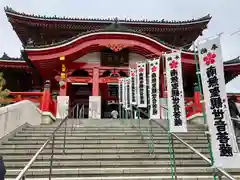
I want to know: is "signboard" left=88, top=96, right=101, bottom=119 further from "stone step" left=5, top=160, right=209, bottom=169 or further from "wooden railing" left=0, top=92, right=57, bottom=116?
"stone step" left=5, top=160, right=209, bottom=169

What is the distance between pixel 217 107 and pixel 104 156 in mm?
3308

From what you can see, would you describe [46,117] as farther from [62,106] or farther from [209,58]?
[209,58]

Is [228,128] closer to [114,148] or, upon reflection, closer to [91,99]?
[114,148]

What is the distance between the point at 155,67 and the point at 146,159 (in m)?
4.34

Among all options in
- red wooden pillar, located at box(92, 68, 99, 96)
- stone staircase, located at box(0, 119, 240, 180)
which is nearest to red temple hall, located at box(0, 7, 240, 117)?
red wooden pillar, located at box(92, 68, 99, 96)

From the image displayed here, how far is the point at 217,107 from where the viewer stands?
11.6 feet

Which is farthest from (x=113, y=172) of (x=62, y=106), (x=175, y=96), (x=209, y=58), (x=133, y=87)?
(x=62, y=106)

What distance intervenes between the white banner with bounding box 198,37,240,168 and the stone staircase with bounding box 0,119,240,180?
1.82 metres

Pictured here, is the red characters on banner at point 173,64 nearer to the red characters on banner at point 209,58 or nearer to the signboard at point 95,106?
the red characters on banner at point 209,58

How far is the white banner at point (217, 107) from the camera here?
329 cm

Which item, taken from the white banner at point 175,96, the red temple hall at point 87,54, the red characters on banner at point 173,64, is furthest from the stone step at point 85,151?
the red temple hall at point 87,54

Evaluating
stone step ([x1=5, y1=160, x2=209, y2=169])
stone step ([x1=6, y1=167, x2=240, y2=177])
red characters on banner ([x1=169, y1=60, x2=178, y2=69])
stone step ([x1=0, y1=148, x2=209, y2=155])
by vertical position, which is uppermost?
red characters on banner ([x1=169, y1=60, x2=178, y2=69])

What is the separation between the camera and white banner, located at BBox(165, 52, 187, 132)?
543 cm

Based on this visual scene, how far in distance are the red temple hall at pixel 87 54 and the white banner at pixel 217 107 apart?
23.9ft
